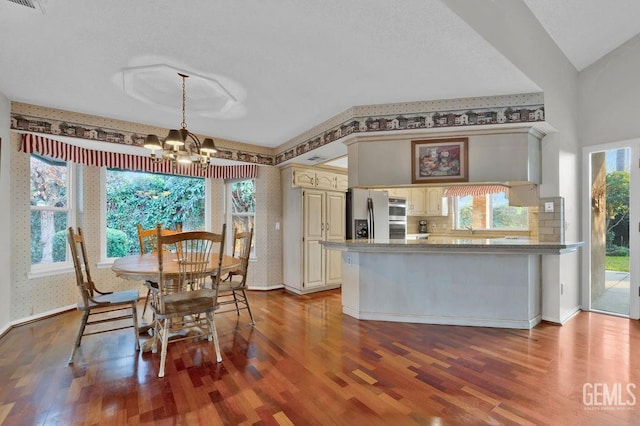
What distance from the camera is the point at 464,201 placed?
18.8 feet

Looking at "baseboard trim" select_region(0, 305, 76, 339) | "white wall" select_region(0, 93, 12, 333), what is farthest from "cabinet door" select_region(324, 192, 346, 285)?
"white wall" select_region(0, 93, 12, 333)

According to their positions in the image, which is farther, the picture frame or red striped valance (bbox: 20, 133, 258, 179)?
red striped valance (bbox: 20, 133, 258, 179)

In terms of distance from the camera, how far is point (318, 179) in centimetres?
500

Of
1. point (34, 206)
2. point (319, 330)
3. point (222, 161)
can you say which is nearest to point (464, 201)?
point (319, 330)

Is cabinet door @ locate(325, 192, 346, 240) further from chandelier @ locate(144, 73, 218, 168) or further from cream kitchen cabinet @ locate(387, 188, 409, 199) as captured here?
chandelier @ locate(144, 73, 218, 168)

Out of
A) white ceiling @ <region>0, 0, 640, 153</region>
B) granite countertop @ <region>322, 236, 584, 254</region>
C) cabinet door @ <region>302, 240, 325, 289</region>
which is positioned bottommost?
cabinet door @ <region>302, 240, 325, 289</region>

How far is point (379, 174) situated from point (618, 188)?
2990 millimetres

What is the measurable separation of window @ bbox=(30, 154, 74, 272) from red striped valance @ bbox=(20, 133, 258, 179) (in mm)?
259

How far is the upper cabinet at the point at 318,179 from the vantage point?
4.80 metres

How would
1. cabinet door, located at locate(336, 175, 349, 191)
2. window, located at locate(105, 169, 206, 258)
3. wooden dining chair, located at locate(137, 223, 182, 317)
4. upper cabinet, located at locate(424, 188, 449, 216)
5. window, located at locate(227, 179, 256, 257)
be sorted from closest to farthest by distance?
wooden dining chair, located at locate(137, 223, 182, 317), window, located at locate(105, 169, 206, 258), window, located at locate(227, 179, 256, 257), cabinet door, located at locate(336, 175, 349, 191), upper cabinet, located at locate(424, 188, 449, 216)

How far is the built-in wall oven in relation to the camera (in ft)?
16.5

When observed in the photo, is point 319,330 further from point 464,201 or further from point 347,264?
Result: point 464,201

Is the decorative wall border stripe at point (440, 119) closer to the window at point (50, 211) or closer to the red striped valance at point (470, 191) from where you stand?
the red striped valance at point (470, 191)

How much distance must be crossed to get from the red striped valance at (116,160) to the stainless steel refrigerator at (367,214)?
1826 mm
